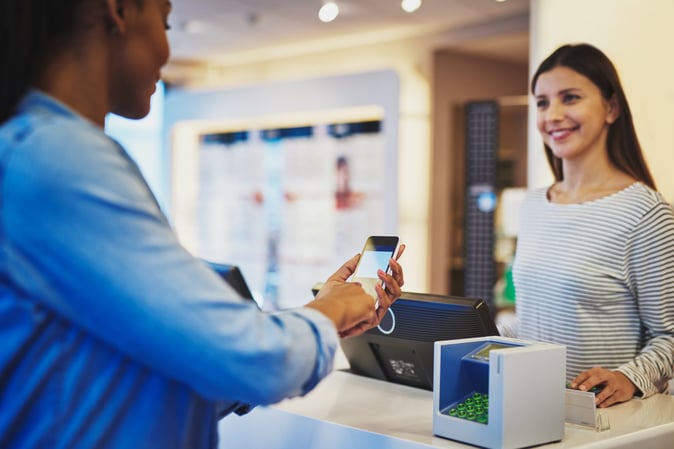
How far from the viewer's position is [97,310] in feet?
2.91

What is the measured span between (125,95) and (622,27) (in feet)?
8.14

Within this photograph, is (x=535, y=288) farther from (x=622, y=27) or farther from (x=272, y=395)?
(x=272, y=395)

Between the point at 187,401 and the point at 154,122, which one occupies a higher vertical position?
the point at 154,122

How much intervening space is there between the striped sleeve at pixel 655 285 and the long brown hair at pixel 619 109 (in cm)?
21

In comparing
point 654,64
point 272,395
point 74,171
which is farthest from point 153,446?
point 654,64

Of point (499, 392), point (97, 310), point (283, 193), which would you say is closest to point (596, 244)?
point (499, 392)

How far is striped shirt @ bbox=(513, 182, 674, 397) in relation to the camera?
216cm

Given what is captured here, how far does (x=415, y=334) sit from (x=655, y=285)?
0.69m

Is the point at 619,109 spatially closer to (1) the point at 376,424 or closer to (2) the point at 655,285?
(2) the point at 655,285

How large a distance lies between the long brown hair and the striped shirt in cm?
13

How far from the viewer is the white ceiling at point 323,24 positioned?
6629mm

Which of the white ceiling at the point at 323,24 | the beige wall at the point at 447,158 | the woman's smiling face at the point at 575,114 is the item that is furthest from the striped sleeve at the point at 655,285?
the beige wall at the point at 447,158

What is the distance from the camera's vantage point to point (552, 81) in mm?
2457

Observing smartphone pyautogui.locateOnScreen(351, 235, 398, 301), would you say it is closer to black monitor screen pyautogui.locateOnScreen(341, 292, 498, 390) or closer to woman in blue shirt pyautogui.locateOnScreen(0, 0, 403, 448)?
black monitor screen pyautogui.locateOnScreen(341, 292, 498, 390)
